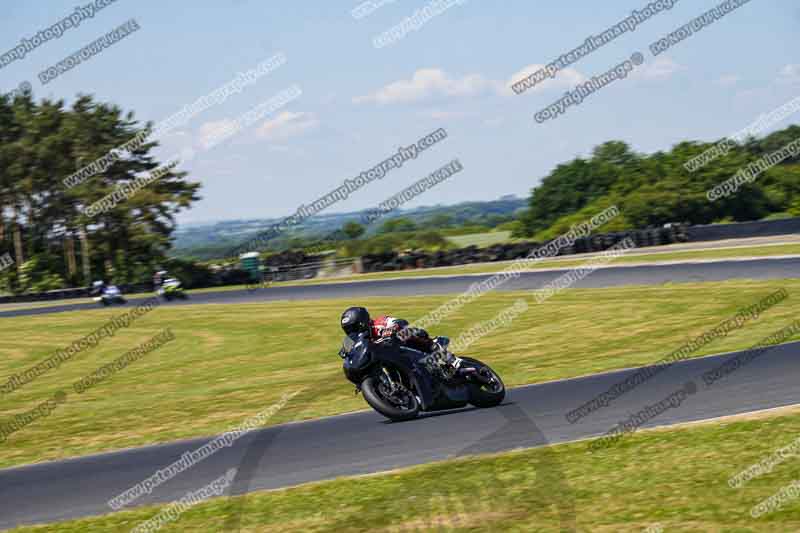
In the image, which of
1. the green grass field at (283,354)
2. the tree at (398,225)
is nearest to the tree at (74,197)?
the tree at (398,225)

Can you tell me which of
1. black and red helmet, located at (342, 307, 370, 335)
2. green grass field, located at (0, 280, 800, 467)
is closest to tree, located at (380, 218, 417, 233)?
green grass field, located at (0, 280, 800, 467)

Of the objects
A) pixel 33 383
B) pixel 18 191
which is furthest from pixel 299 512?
pixel 18 191

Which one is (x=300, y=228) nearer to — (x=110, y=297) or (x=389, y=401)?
(x=110, y=297)

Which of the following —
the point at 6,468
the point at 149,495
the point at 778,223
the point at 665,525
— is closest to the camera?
the point at 665,525

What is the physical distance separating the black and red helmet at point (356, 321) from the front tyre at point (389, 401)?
53 cm

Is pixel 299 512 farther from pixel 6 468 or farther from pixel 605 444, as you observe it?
pixel 6 468

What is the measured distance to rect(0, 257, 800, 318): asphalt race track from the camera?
84.8ft

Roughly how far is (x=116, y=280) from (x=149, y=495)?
167 feet

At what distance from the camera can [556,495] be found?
7066 millimetres

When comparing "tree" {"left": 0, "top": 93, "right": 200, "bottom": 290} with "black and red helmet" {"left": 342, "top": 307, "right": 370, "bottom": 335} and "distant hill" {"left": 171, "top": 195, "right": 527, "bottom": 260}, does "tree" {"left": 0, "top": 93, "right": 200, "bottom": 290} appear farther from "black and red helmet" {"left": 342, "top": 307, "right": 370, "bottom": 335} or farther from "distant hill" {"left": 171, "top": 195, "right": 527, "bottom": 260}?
"black and red helmet" {"left": 342, "top": 307, "right": 370, "bottom": 335}

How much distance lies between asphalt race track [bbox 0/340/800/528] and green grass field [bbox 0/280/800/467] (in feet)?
3.91

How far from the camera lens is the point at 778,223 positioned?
120ft

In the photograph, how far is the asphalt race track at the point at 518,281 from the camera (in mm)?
25859

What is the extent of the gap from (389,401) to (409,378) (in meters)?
0.35
